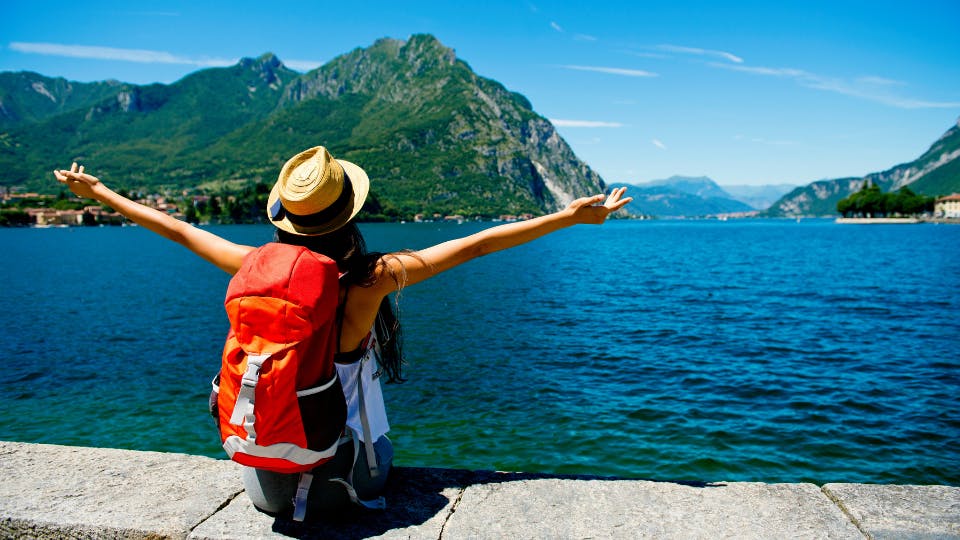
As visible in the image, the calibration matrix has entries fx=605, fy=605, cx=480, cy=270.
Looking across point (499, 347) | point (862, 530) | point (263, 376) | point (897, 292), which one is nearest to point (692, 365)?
point (499, 347)

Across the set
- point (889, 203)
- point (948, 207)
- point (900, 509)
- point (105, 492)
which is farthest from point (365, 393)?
point (948, 207)

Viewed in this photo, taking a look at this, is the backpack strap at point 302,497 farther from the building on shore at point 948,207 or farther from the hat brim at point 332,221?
the building on shore at point 948,207

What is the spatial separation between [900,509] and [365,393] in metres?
2.92

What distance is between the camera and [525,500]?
11.1 ft

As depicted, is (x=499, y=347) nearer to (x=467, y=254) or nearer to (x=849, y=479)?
(x=849, y=479)

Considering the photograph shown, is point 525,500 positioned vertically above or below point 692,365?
above

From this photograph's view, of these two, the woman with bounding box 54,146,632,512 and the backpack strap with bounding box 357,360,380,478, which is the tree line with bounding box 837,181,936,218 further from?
the backpack strap with bounding box 357,360,380,478

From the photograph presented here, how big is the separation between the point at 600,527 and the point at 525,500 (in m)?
0.48

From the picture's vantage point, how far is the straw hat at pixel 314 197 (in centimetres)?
308

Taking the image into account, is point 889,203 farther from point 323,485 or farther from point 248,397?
point 248,397

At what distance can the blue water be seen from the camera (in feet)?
34.0

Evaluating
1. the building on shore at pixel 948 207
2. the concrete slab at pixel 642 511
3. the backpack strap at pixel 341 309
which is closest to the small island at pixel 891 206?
the building on shore at pixel 948 207

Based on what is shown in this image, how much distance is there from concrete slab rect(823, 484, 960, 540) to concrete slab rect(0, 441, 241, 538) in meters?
3.40

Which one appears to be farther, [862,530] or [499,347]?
[499,347]
